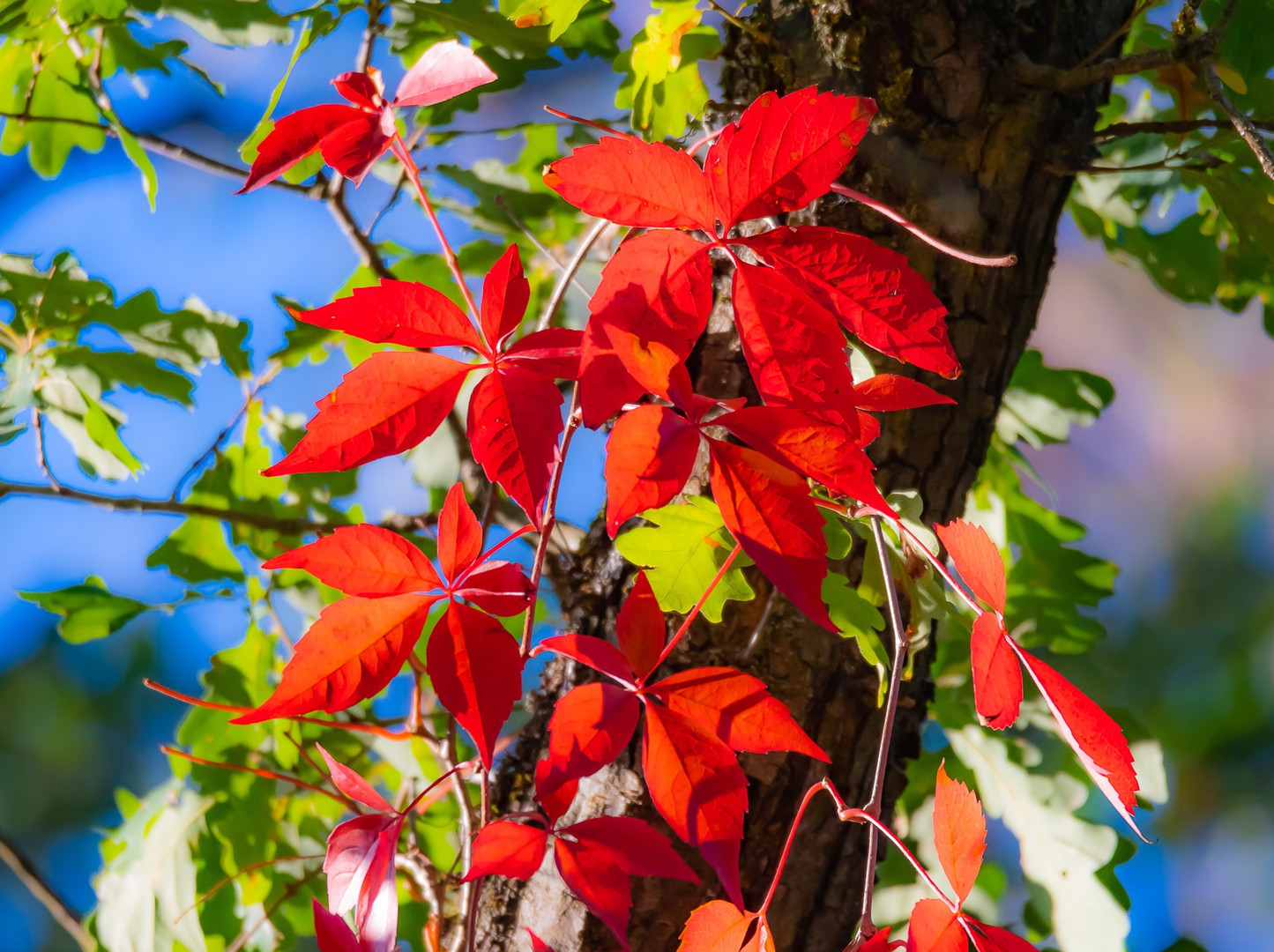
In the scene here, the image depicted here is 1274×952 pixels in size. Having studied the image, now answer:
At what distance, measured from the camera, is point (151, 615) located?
62 cm

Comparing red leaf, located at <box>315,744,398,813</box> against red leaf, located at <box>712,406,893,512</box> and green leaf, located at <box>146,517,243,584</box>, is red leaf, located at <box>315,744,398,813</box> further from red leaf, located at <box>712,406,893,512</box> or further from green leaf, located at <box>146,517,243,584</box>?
green leaf, located at <box>146,517,243,584</box>

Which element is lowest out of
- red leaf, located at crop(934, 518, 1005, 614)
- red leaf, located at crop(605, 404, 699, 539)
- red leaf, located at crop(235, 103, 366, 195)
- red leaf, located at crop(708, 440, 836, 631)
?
red leaf, located at crop(934, 518, 1005, 614)

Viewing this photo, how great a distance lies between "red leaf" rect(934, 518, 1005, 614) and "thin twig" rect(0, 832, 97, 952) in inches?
22.7

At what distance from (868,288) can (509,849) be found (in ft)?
0.70

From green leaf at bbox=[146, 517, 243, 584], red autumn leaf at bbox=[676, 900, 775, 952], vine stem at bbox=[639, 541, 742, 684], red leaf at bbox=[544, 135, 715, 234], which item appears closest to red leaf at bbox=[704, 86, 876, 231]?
red leaf at bbox=[544, 135, 715, 234]

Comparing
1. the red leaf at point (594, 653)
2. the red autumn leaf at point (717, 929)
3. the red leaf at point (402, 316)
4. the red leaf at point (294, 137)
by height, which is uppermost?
the red leaf at point (294, 137)

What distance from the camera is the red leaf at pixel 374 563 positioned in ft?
0.85

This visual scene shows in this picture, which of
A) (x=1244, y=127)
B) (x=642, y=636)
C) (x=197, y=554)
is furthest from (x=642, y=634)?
(x=197, y=554)

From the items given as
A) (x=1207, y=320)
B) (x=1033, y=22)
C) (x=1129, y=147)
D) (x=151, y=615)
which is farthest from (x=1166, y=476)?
(x=151, y=615)

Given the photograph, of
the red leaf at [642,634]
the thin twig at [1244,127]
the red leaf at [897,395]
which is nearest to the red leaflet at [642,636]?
the red leaf at [642,634]

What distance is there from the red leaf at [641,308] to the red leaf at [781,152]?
0.02m

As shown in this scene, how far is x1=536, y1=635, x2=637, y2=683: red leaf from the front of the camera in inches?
10.5

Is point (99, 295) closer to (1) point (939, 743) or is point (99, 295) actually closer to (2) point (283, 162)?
(2) point (283, 162)

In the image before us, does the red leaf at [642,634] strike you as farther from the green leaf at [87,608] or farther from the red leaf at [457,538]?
the green leaf at [87,608]
